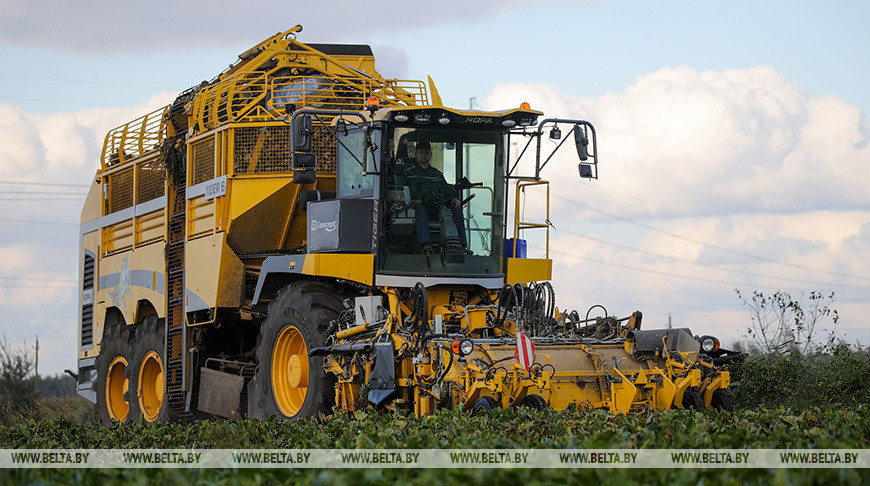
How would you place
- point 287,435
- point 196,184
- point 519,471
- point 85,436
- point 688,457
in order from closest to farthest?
point 519,471 → point 688,457 → point 287,435 → point 85,436 → point 196,184

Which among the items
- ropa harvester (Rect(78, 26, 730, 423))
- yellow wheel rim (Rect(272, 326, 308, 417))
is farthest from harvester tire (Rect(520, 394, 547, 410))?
yellow wheel rim (Rect(272, 326, 308, 417))

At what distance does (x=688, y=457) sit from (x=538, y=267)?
6.38 m

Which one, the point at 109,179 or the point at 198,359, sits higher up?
the point at 109,179

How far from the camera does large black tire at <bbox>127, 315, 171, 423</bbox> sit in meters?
13.8

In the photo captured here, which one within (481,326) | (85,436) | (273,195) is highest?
(273,195)

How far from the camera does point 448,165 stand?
11.0 metres

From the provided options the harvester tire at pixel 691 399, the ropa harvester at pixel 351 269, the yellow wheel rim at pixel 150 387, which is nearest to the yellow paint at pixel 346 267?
the ropa harvester at pixel 351 269

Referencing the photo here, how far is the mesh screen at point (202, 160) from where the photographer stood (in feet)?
40.8

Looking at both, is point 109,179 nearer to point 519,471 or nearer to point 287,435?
point 287,435

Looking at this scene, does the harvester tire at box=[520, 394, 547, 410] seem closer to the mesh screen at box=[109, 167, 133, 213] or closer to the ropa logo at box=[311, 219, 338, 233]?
the ropa logo at box=[311, 219, 338, 233]

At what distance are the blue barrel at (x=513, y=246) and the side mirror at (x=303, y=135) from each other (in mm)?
2558

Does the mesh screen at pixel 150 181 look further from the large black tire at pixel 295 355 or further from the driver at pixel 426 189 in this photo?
the driver at pixel 426 189

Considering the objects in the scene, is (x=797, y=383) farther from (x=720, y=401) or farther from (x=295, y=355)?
(x=295, y=355)

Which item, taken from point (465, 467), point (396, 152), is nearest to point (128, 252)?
point (396, 152)
